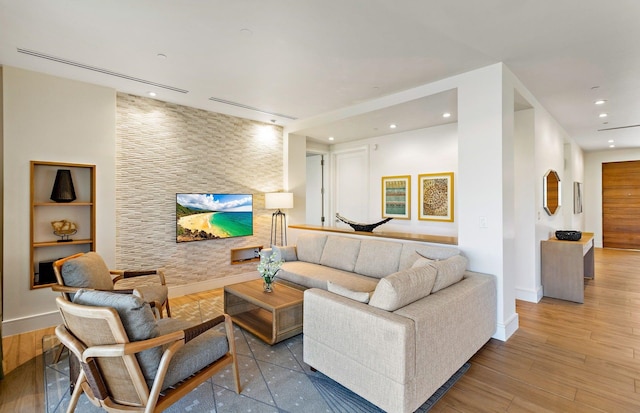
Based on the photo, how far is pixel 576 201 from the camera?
6.74 meters

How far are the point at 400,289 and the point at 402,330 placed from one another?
32cm

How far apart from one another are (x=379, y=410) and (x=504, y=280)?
1.93 metres

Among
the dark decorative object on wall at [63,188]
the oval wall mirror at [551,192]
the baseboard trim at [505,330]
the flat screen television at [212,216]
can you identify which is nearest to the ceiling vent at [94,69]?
the dark decorative object on wall at [63,188]

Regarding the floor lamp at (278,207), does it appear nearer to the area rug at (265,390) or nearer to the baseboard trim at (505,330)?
the area rug at (265,390)

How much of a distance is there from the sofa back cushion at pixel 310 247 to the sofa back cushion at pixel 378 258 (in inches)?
28.8

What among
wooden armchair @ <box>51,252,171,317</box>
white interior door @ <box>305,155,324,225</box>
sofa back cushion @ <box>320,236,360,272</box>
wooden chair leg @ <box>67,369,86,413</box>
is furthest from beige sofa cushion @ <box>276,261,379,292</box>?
white interior door @ <box>305,155,324,225</box>

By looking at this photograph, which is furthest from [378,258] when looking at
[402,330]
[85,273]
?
[85,273]

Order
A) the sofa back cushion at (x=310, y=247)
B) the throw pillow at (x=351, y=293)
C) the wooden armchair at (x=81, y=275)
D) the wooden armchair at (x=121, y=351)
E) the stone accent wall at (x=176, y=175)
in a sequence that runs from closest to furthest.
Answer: the wooden armchair at (x=121, y=351) → the throw pillow at (x=351, y=293) → the wooden armchair at (x=81, y=275) → the stone accent wall at (x=176, y=175) → the sofa back cushion at (x=310, y=247)

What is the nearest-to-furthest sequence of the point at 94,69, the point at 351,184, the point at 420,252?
the point at 94,69 < the point at 420,252 < the point at 351,184

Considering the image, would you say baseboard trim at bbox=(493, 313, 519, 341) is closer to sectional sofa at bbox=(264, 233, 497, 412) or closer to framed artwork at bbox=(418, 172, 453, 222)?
sectional sofa at bbox=(264, 233, 497, 412)

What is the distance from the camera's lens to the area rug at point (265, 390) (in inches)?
82.0

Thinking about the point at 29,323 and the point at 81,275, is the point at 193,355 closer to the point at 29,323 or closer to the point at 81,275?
the point at 81,275

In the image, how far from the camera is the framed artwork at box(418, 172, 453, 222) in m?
5.18

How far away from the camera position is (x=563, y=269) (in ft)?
14.1
